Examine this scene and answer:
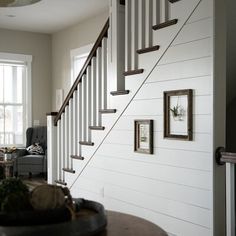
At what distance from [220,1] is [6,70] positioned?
6.15 meters

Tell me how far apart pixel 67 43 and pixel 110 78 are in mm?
4328

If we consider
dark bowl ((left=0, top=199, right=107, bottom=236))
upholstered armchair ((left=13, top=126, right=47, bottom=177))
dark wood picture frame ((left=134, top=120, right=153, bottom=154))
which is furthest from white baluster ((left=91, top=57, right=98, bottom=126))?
upholstered armchair ((left=13, top=126, right=47, bottom=177))

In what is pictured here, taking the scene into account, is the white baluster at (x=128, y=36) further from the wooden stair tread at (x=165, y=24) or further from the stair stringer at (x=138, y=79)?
the wooden stair tread at (x=165, y=24)

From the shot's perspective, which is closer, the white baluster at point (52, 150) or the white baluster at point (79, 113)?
the white baluster at point (79, 113)

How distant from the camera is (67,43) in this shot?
26.4 feet

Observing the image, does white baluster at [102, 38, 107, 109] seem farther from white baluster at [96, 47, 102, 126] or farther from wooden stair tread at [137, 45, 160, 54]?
wooden stair tread at [137, 45, 160, 54]

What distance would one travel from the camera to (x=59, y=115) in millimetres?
5062

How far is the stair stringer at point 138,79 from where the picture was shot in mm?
3094

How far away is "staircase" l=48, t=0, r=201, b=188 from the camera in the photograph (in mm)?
3334

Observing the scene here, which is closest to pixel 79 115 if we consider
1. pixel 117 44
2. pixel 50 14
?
pixel 117 44

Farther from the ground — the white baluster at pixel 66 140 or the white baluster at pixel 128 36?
the white baluster at pixel 128 36

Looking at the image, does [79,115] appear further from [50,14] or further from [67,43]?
[67,43]

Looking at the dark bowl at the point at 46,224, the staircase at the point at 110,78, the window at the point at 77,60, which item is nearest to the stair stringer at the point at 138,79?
the staircase at the point at 110,78

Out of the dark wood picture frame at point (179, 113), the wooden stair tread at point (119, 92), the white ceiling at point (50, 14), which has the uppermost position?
the white ceiling at point (50, 14)
